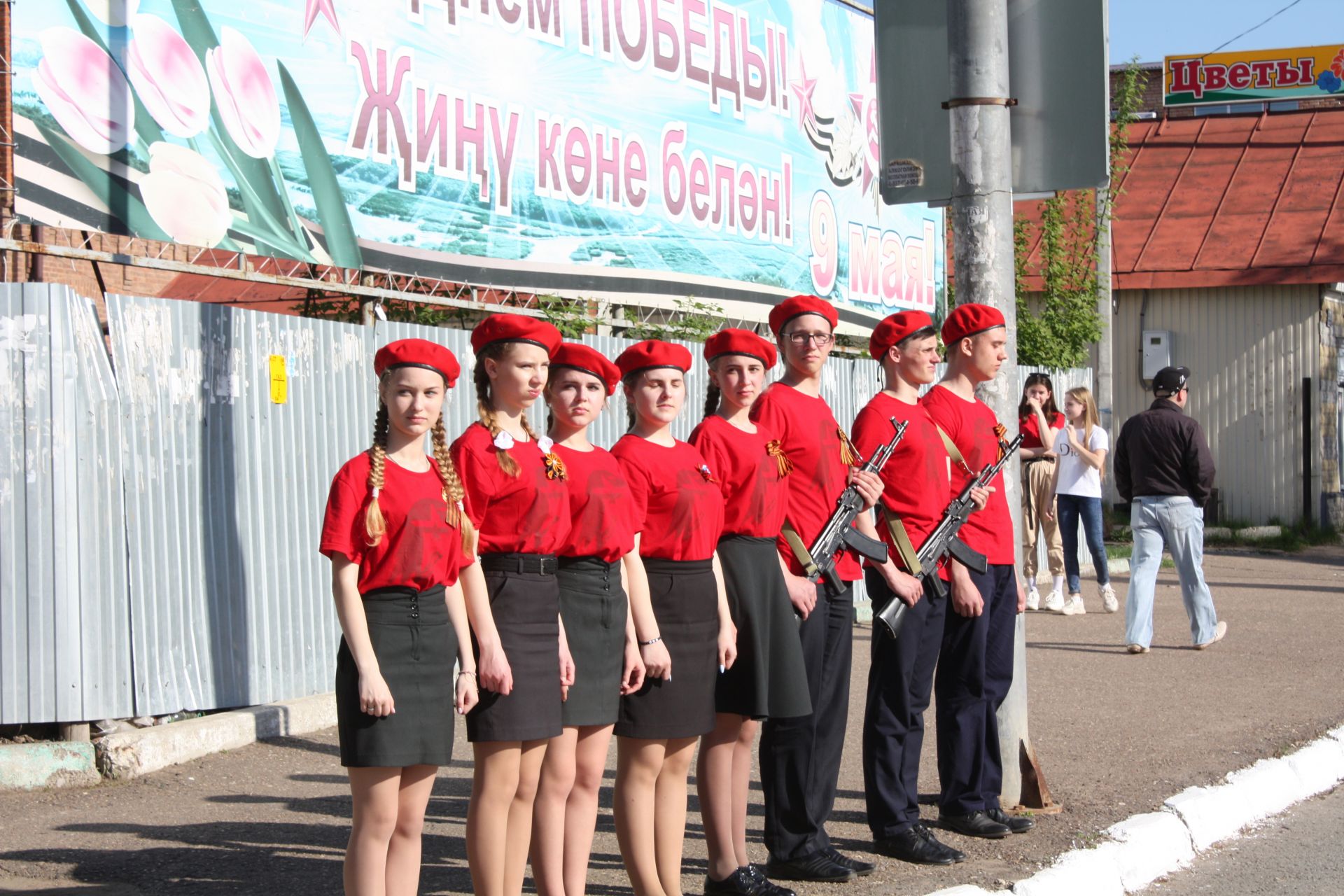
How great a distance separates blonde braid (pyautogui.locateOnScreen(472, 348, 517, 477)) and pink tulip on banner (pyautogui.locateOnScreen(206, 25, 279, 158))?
505 centimetres

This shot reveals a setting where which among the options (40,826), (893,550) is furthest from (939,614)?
(40,826)

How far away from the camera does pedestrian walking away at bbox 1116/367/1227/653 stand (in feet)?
34.5

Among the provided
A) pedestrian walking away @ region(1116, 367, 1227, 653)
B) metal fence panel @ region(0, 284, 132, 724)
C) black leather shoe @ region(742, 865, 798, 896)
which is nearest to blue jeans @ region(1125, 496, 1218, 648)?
pedestrian walking away @ region(1116, 367, 1227, 653)

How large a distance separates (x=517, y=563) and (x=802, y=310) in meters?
1.60

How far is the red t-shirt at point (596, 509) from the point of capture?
15.0 ft

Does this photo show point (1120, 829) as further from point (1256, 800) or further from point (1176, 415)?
point (1176, 415)

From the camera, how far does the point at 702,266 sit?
1384 cm

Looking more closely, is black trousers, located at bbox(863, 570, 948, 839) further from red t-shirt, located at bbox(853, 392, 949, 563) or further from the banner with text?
the banner with text

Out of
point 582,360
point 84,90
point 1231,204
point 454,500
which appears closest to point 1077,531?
point 84,90

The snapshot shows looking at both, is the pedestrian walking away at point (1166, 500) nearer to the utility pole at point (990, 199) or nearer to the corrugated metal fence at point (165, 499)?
the utility pole at point (990, 199)

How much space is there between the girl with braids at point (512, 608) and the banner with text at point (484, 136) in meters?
4.36

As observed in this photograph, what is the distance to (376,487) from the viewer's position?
13.5 feet

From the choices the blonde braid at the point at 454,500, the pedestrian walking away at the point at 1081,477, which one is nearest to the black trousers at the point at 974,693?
the blonde braid at the point at 454,500

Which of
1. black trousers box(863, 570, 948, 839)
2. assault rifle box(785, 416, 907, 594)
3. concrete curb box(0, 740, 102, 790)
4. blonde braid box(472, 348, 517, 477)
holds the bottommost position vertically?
concrete curb box(0, 740, 102, 790)
